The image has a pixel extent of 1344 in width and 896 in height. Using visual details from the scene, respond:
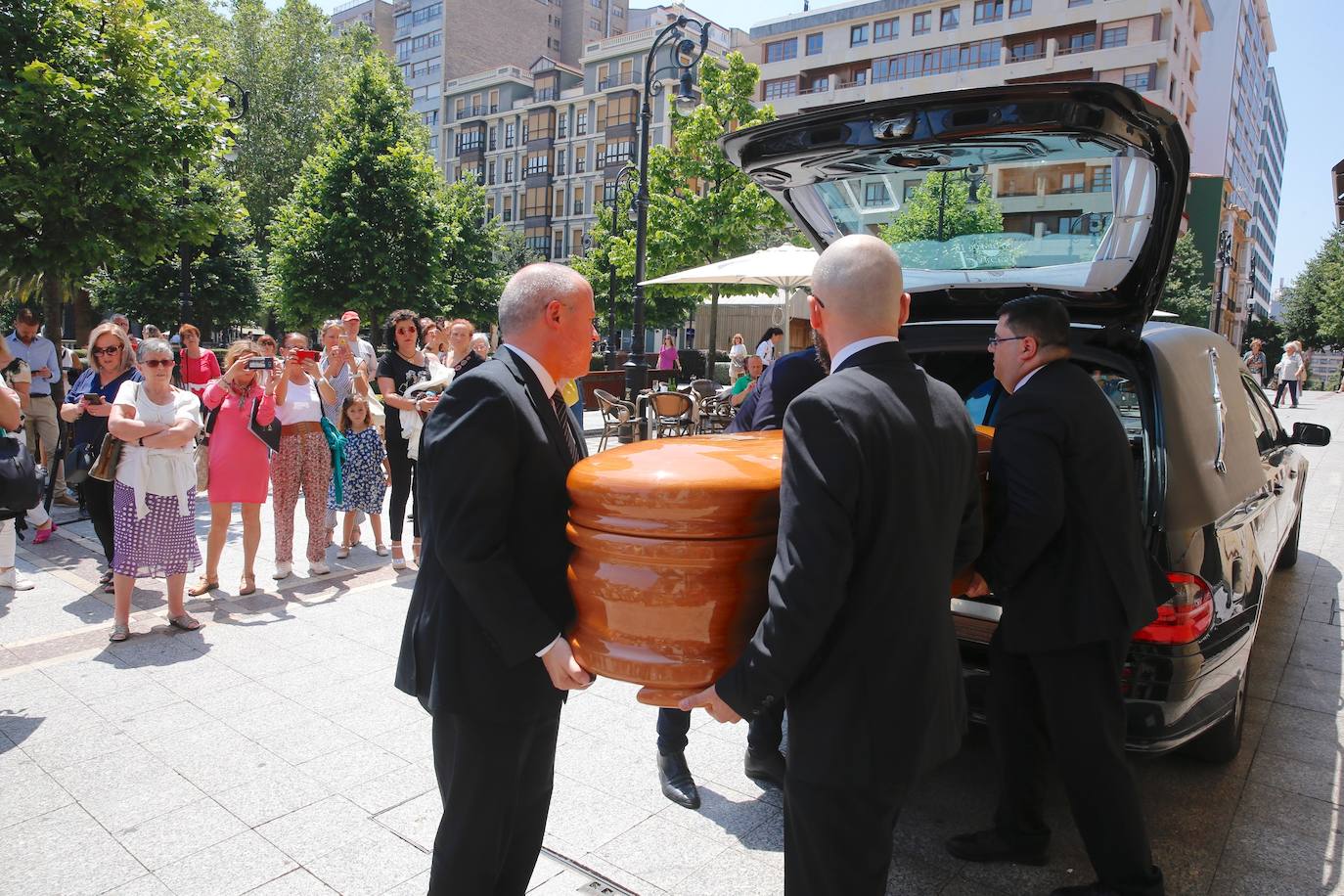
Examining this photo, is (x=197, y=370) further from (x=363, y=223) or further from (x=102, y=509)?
(x=363, y=223)

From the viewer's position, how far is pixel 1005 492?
8.66ft

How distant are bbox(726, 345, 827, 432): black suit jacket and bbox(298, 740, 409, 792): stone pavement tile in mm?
2125

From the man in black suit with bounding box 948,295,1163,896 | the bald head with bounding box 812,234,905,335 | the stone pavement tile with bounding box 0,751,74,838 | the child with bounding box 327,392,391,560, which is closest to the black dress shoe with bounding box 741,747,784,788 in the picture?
the man in black suit with bounding box 948,295,1163,896

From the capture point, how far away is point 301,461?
6.54 m

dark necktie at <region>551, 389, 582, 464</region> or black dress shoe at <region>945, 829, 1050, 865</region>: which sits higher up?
dark necktie at <region>551, 389, 582, 464</region>

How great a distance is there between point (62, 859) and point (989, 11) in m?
62.2

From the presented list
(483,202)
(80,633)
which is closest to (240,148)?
(483,202)

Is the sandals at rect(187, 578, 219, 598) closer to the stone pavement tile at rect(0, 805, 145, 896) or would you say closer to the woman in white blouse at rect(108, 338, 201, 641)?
the woman in white blouse at rect(108, 338, 201, 641)

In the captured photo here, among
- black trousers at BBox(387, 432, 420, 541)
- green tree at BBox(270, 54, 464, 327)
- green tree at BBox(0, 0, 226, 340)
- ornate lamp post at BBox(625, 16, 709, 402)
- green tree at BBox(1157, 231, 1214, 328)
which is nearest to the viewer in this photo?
black trousers at BBox(387, 432, 420, 541)

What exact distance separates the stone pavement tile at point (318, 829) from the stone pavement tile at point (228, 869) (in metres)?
0.04

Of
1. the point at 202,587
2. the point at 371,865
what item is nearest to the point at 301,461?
the point at 202,587

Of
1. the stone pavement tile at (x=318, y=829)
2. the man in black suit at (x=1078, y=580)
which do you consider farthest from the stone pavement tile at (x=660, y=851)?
the man in black suit at (x=1078, y=580)

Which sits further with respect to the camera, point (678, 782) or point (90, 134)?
point (90, 134)

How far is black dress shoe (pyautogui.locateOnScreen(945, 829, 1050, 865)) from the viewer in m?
2.97
